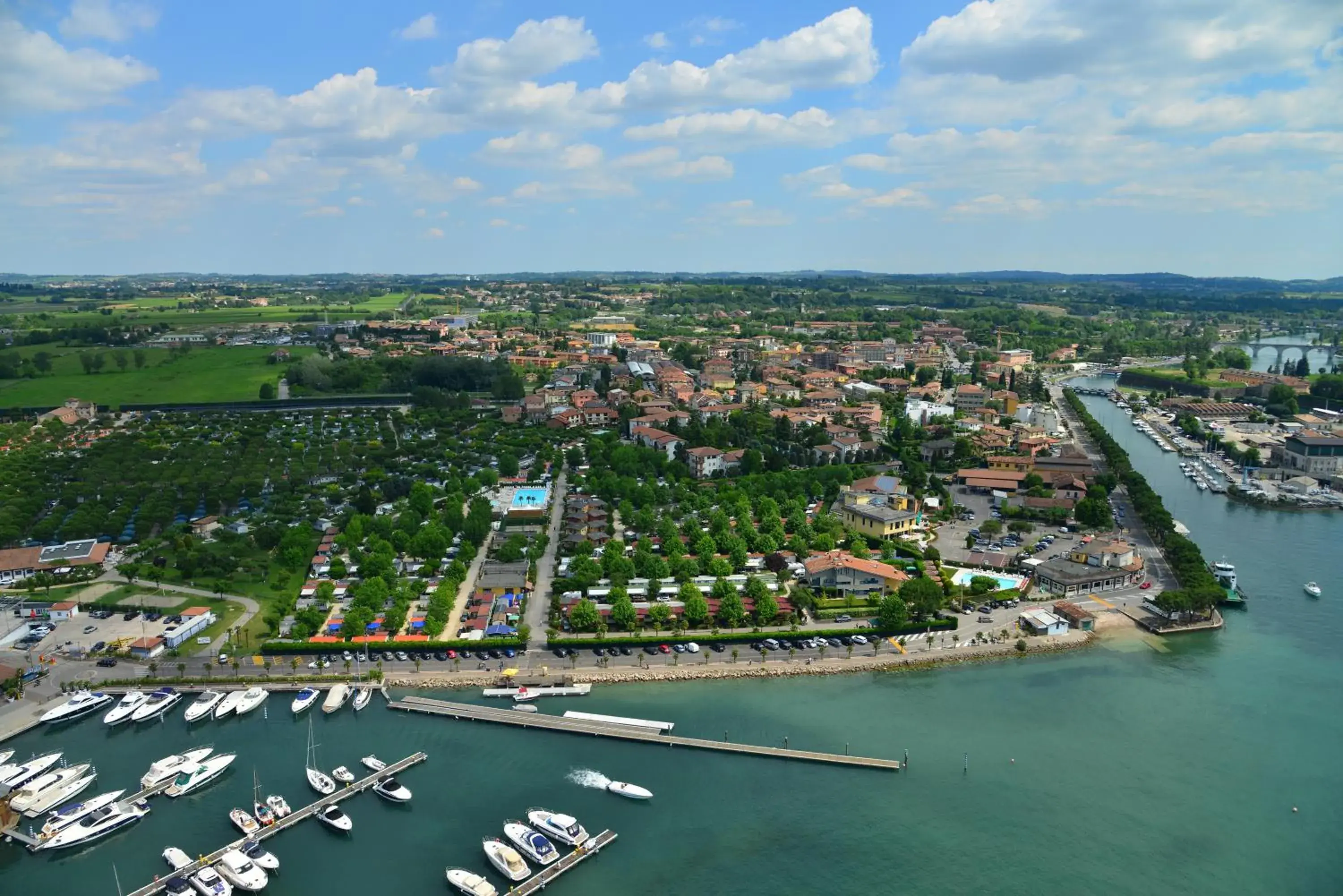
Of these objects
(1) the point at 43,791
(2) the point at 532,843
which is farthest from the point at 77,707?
(2) the point at 532,843

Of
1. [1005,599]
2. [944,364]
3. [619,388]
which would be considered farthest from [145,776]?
[944,364]

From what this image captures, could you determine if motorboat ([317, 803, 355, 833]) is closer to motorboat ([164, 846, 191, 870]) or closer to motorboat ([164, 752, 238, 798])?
motorboat ([164, 846, 191, 870])

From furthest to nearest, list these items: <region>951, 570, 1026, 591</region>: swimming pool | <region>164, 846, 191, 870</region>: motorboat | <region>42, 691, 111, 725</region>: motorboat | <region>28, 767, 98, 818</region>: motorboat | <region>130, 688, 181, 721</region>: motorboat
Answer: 1. <region>951, 570, 1026, 591</region>: swimming pool
2. <region>130, 688, 181, 721</region>: motorboat
3. <region>42, 691, 111, 725</region>: motorboat
4. <region>28, 767, 98, 818</region>: motorboat
5. <region>164, 846, 191, 870</region>: motorboat

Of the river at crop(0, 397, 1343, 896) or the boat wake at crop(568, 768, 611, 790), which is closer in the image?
the river at crop(0, 397, 1343, 896)

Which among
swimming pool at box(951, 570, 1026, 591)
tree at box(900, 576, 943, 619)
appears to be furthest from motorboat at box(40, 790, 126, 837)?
swimming pool at box(951, 570, 1026, 591)

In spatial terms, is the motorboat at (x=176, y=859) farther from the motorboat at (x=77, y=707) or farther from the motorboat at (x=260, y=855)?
the motorboat at (x=77, y=707)

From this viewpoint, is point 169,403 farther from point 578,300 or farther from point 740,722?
point 578,300

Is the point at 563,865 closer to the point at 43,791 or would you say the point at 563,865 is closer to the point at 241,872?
the point at 241,872
